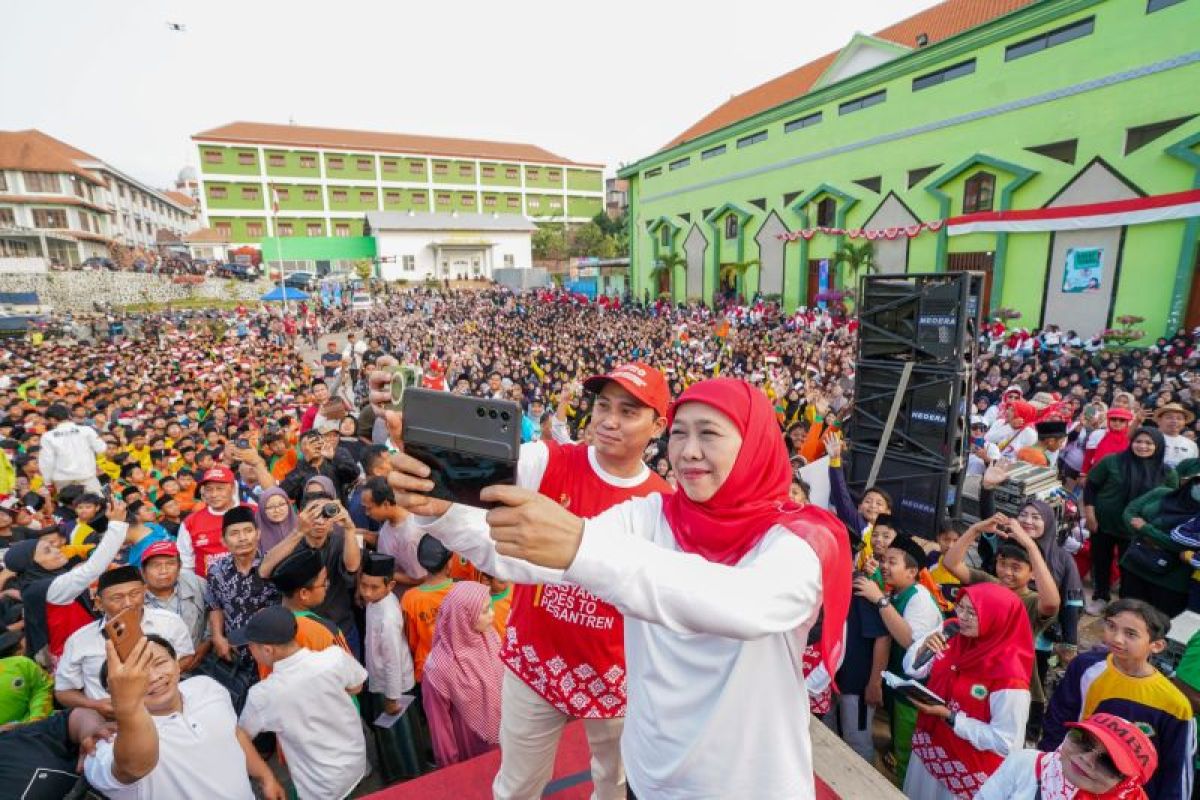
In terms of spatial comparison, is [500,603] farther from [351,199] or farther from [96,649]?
Answer: [351,199]

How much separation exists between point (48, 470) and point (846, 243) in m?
22.9

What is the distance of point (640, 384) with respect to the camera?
6.64 ft

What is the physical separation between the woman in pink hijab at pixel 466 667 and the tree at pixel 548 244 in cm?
5028

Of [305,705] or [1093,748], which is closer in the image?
[1093,748]

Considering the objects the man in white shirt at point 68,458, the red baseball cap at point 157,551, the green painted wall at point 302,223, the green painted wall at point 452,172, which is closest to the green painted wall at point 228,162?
the green painted wall at point 302,223

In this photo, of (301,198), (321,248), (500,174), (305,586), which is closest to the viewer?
(305,586)

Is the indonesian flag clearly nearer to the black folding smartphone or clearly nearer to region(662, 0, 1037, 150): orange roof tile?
region(662, 0, 1037, 150): orange roof tile

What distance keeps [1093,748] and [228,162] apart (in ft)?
187

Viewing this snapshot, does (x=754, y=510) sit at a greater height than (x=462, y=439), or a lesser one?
lesser

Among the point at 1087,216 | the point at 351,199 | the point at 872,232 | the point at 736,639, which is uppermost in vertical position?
the point at 351,199

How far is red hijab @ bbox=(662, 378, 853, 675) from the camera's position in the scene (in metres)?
1.29

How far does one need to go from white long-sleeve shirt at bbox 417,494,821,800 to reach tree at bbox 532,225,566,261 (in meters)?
51.6

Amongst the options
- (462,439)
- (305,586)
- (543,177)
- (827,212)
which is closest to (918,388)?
(305,586)

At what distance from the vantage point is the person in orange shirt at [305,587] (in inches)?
113
